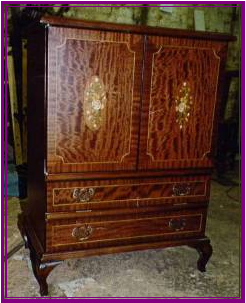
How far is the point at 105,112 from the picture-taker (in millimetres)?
1667

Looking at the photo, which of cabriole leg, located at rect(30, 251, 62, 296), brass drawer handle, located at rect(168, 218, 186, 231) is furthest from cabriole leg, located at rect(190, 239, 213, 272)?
cabriole leg, located at rect(30, 251, 62, 296)

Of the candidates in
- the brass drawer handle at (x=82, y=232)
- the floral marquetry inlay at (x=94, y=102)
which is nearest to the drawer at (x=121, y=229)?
the brass drawer handle at (x=82, y=232)

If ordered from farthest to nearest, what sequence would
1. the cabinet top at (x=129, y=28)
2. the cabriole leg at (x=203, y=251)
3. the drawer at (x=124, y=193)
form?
the cabriole leg at (x=203, y=251), the drawer at (x=124, y=193), the cabinet top at (x=129, y=28)

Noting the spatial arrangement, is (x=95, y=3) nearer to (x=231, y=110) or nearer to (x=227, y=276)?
(x=231, y=110)

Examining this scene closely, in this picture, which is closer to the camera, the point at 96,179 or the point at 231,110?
the point at 96,179

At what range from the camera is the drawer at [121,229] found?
1746 mm

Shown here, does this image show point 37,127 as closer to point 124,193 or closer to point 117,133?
point 117,133

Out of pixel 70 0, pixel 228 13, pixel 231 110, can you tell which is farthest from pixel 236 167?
pixel 70 0

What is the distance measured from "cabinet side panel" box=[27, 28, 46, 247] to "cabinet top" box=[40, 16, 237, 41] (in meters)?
0.10

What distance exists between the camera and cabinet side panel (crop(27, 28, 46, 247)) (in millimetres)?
1635

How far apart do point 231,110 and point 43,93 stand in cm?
418

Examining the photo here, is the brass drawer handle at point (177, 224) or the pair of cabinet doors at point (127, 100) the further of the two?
the brass drawer handle at point (177, 224)

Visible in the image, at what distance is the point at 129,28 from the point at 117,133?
530mm

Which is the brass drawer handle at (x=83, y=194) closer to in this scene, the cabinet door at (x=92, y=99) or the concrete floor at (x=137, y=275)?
the cabinet door at (x=92, y=99)
